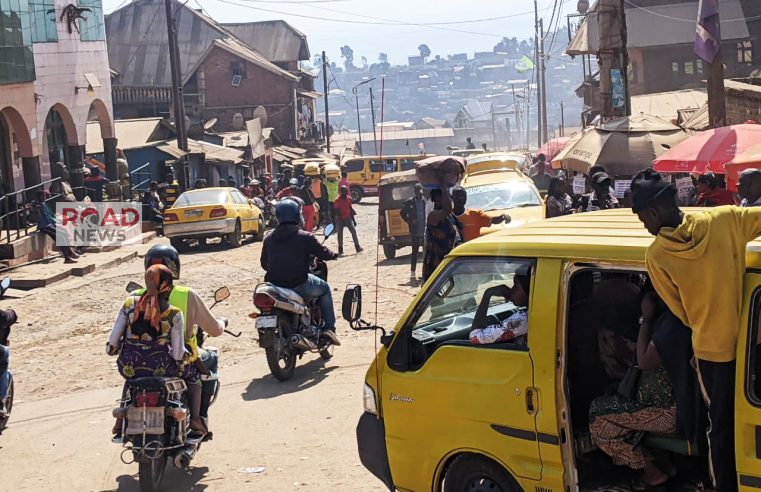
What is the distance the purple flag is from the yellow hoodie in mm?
12366

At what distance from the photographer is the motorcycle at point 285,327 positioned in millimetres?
10375

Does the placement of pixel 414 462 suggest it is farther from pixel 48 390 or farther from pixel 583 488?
pixel 48 390

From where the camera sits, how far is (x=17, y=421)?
10219mm

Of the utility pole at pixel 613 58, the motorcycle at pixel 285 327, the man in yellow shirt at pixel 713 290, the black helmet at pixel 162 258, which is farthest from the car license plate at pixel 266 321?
the utility pole at pixel 613 58

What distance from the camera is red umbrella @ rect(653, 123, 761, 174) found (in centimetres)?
1268

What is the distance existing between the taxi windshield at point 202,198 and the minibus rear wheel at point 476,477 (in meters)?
20.4

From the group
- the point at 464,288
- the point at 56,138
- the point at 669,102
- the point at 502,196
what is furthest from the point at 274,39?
the point at 464,288

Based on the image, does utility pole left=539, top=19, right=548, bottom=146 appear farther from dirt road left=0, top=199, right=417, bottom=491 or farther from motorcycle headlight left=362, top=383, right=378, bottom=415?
motorcycle headlight left=362, top=383, right=378, bottom=415

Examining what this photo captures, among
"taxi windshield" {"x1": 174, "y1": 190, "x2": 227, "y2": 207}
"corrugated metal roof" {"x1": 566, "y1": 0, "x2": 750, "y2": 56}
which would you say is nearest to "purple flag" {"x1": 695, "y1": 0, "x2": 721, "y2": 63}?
"taxi windshield" {"x1": 174, "y1": 190, "x2": 227, "y2": 207}

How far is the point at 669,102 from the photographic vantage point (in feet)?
106

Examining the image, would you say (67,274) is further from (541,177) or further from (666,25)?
(666,25)

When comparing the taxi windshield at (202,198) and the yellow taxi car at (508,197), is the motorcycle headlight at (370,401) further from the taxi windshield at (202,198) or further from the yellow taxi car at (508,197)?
the taxi windshield at (202,198)

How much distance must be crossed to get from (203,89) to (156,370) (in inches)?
2336

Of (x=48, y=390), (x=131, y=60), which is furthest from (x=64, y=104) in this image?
(x=131, y=60)
